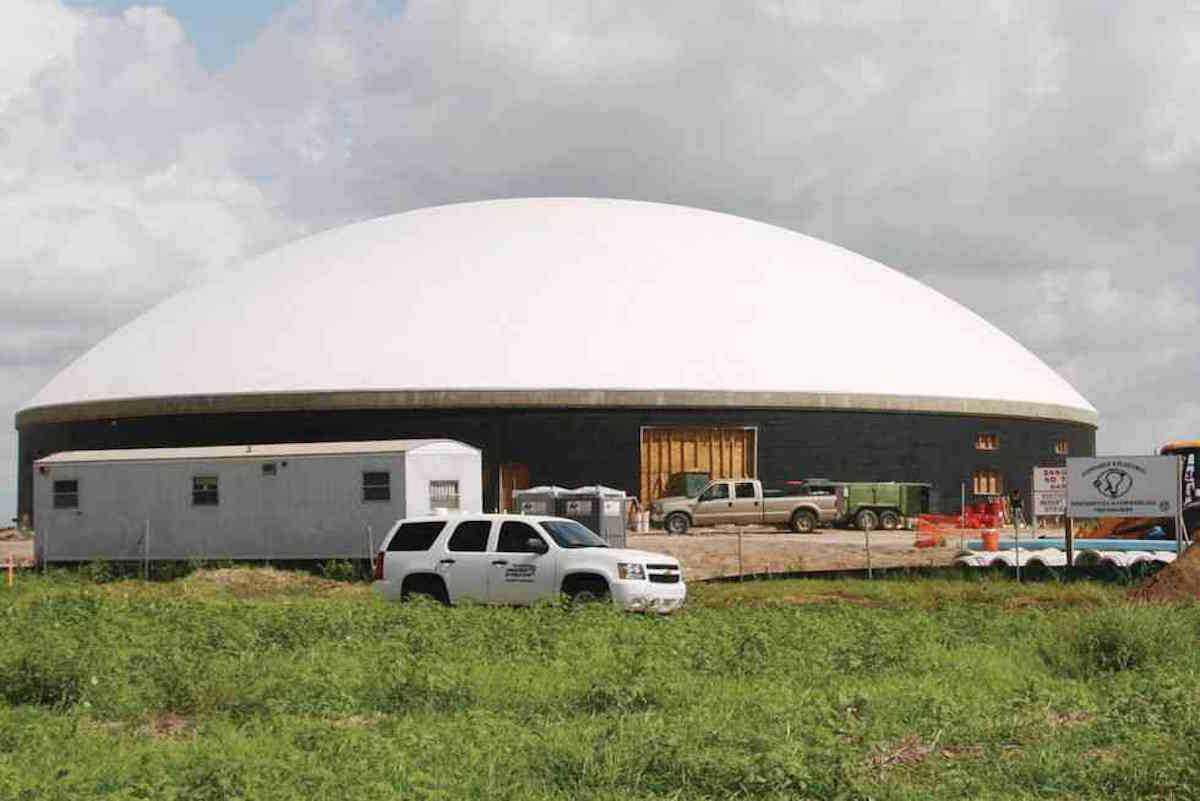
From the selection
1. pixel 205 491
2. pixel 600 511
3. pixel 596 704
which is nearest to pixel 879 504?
pixel 600 511

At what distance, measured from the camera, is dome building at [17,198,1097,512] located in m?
46.2

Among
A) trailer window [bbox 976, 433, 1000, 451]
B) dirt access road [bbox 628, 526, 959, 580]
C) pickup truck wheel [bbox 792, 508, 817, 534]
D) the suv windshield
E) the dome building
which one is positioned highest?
the dome building

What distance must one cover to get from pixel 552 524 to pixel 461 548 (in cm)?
147

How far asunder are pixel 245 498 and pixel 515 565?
1406 cm

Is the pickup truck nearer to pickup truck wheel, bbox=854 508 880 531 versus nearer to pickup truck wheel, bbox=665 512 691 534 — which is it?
pickup truck wheel, bbox=665 512 691 534

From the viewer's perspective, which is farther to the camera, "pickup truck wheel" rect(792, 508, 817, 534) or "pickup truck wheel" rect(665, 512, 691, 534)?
"pickup truck wheel" rect(792, 508, 817, 534)

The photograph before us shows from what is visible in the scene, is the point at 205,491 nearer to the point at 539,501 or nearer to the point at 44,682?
the point at 539,501

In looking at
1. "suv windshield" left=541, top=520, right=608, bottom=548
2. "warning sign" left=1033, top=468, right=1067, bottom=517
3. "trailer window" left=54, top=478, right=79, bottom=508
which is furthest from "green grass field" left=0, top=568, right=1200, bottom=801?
"trailer window" left=54, top=478, right=79, bottom=508

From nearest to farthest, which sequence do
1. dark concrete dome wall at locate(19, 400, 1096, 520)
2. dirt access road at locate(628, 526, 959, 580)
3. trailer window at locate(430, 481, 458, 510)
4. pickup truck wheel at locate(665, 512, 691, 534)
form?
dirt access road at locate(628, 526, 959, 580), trailer window at locate(430, 481, 458, 510), pickup truck wheel at locate(665, 512, 691, 534), dark concrete dome wall at locate(19, 400, 1096, 520)

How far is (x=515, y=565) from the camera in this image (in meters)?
22.1

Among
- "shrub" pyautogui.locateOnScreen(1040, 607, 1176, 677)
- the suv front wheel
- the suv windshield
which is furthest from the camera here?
the suv windshield

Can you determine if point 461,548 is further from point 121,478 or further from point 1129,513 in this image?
point 121,478

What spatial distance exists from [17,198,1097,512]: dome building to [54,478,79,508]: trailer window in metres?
10.7

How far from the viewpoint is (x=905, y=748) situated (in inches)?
430
